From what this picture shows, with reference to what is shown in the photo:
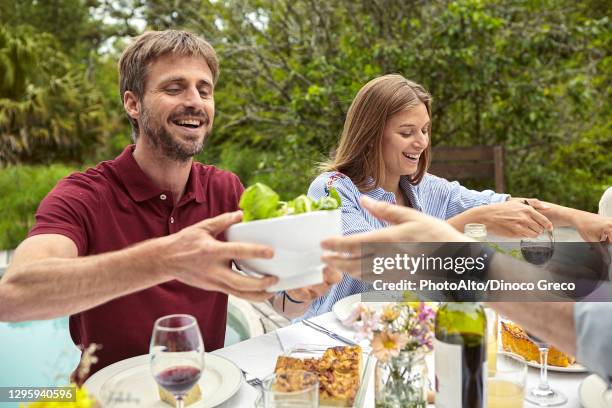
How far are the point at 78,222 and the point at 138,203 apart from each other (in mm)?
194

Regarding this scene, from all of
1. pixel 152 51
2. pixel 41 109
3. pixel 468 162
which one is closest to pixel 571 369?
pixel 152 51

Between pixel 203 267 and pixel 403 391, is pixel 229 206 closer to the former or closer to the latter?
pixel 203 267

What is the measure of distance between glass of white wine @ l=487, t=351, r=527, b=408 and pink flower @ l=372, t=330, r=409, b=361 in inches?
8.7

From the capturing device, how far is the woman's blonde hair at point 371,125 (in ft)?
7.06

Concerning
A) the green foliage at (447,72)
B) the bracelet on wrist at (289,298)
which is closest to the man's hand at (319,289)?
the bracelet on wrist at (289,298)

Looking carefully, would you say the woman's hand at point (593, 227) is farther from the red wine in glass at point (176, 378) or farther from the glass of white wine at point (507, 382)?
the red wine in glass at point (176, 378)

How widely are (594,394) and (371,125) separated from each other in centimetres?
133

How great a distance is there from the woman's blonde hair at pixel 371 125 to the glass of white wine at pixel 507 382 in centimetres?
120

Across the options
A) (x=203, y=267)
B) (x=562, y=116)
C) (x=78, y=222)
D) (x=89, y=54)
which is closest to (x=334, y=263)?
(x=203, y=267)

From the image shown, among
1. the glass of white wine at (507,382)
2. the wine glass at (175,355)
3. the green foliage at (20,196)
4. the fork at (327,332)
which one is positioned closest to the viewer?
the wine glass at (175,355)

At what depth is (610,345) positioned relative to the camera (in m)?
0.90

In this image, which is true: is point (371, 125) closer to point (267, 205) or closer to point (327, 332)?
point (327, 332)

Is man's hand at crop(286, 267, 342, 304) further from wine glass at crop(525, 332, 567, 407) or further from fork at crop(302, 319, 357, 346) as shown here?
wine glass at crop(525, 332, 567, 407)

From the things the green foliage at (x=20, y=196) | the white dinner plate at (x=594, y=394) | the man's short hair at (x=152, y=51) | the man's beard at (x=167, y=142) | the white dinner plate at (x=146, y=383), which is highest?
the man's short hair at (x=152, y=51)
